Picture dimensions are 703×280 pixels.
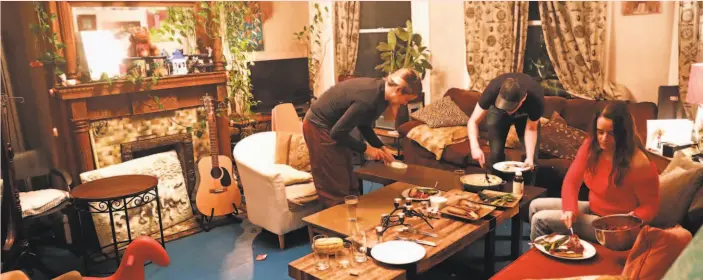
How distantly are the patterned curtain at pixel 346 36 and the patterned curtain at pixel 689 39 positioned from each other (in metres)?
3.39

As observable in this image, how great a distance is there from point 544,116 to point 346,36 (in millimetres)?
2785

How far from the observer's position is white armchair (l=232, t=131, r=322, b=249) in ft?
11.5

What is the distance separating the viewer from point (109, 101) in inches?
166

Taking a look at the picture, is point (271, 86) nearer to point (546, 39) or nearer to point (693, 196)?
point (546, 39)

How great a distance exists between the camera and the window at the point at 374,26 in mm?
6023

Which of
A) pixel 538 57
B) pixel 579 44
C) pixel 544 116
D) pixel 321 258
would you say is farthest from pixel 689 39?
pixel 321 258

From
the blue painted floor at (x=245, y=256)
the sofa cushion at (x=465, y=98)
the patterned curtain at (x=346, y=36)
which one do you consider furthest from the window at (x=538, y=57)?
the patterned curtain at (x=346, y=36)

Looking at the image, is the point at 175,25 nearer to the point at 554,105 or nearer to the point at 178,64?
the point at 178,64

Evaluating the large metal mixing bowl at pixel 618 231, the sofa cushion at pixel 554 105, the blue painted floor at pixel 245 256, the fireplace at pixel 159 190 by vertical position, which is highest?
the sofa cushion at pixel 554 105

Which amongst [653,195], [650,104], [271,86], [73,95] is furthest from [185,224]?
[650,104]

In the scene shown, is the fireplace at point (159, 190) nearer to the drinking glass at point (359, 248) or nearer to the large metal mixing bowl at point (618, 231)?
the drinking glass at point (359, 248)

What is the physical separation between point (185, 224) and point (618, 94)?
365cm

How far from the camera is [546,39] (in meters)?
4.73

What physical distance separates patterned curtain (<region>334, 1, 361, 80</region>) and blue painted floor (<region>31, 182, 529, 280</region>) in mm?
2958
